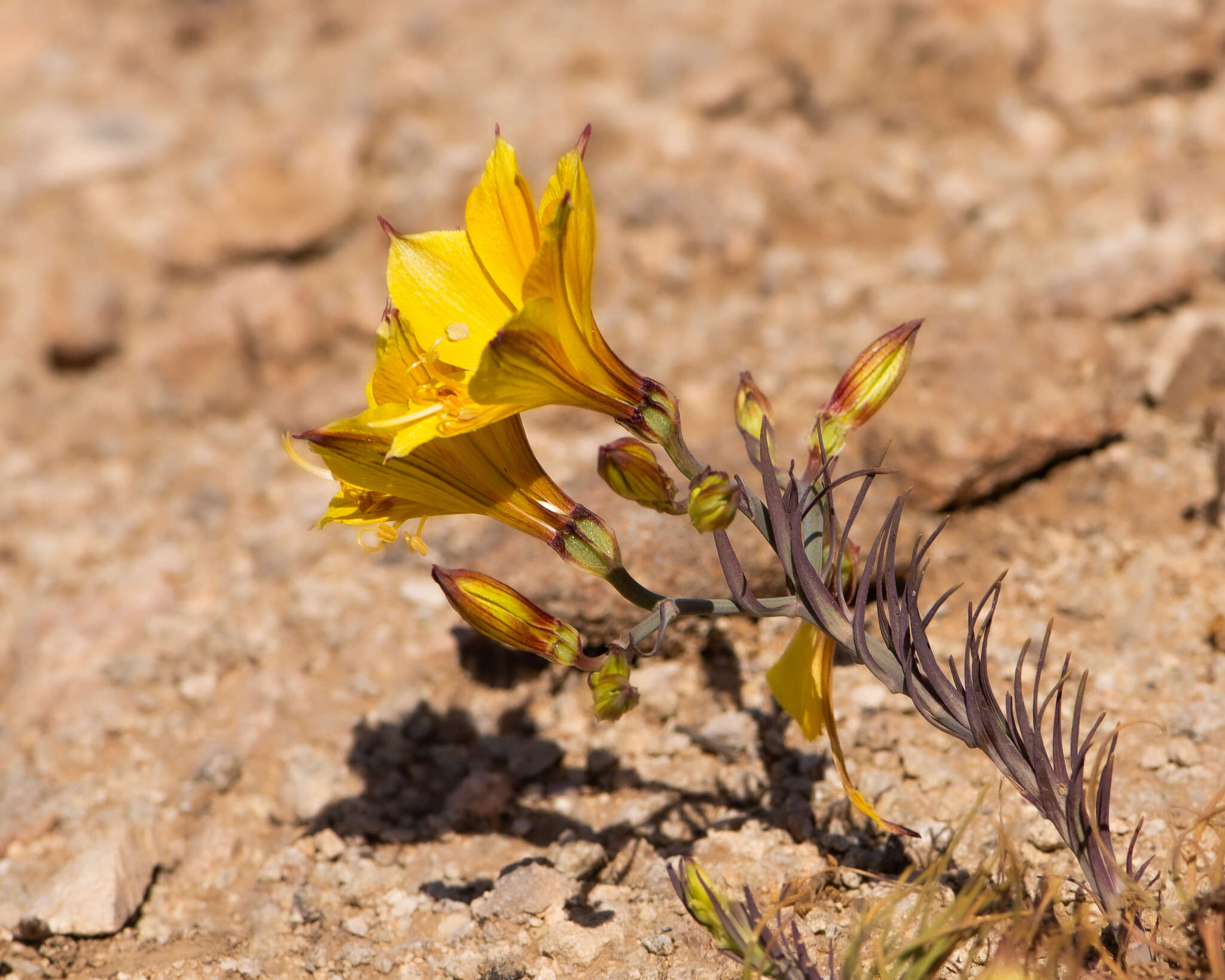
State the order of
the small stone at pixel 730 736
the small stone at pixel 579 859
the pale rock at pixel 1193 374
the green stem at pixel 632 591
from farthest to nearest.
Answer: the pale rock at pixel 1193 374
the small stone at pixel 730 736
the small stone at pixel 579 859
the green stem at pixel 632 591

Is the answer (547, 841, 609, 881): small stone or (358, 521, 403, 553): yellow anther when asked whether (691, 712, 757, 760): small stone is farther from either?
(358, 521, 403, 553): yellow anther

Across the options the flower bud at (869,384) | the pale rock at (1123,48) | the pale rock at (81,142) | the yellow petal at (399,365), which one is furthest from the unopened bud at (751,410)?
the pale rock at (81,142)

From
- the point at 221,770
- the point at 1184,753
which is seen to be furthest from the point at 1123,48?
the point at 221,770

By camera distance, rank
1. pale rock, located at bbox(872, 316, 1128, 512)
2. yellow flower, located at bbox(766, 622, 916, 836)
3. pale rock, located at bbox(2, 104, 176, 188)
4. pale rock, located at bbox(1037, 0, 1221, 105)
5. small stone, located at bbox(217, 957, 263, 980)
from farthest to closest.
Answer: pale rock, located at bbox(2, 104, 176, 188) → pale rock, located at bbox(1037, 0, 1221, 105) → pale rock, located at bbox(872, 316, 1128, 512) → small stone, located at bbox(217, 957, 263, 980) → yellow flower, located at bbox(766, 622, 916, 836)

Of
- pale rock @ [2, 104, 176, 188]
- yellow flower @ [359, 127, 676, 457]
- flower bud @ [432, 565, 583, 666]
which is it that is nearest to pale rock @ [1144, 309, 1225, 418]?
yellow flower @ [359, 127, 676, 457]

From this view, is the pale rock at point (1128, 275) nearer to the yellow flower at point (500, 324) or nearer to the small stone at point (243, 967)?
the yellow flower at point (500, 324)

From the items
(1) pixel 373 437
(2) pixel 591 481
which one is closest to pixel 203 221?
(2) pixel 591 481
